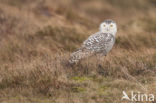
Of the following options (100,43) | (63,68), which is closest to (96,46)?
(100,43)

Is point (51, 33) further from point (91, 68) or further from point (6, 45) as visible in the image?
point (91, 68)

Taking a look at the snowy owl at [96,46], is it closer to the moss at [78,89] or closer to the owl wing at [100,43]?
the owl wing at [100,43]

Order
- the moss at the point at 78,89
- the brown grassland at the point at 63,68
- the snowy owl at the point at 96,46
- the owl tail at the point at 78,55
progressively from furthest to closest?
the snowy owl at the point at 96,46 < the owl tail at the point at 78,55 < the moss at the point at 78,89 < the brown grassland at the point at 63,68

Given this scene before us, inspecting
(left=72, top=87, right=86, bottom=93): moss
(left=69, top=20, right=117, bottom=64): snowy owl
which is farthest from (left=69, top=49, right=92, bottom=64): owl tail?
(left=72, top=87, right=86, bottom=93): moss

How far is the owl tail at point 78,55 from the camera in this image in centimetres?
704

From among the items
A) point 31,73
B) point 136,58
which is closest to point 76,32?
point 136,58

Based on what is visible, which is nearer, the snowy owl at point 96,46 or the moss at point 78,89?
the moss at point 78,89

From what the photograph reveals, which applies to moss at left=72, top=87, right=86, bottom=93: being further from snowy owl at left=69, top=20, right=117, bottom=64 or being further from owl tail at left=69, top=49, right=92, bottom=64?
snowy owl at left=69, top=20, right=117, bottom=64

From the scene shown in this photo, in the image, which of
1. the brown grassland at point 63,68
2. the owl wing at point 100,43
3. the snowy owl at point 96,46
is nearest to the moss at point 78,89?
the brown grassland at point 63,68

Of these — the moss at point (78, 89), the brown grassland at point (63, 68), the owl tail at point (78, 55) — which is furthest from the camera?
the owl tail at point (78, 55)

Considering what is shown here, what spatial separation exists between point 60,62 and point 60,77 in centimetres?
80

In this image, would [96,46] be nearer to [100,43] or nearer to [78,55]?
[100,43]

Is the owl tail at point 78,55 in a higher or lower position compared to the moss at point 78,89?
higher

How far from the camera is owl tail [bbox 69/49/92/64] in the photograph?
704 cm
